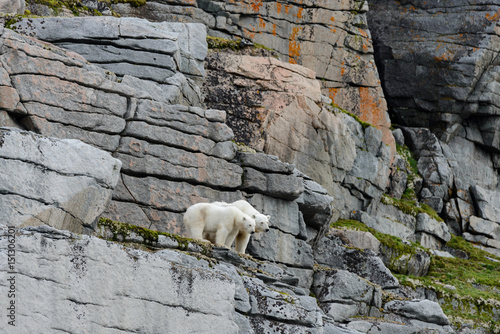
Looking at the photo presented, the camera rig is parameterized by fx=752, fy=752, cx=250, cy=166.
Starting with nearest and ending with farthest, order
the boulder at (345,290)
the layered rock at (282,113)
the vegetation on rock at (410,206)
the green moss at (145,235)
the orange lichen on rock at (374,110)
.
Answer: the green moss at (145,235) → the boulder at (345,290) → the layered rock at (282,113) → the vegetation on rock at (410,206) → the orange lichen on rock at (374,110)

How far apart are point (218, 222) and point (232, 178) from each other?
18.6 ft

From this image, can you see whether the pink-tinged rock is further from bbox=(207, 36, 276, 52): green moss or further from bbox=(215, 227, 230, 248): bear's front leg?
bbox=(207, 36, 276, 52): green moss

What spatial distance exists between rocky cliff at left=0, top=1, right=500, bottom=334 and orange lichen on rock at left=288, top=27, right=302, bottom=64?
0.28 feet

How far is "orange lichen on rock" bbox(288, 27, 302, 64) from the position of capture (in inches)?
1794

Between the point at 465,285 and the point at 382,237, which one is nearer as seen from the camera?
the point at 465,285

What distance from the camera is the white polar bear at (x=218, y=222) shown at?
21000 mm

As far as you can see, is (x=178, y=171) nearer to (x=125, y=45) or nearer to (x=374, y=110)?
(x=125, y=45)

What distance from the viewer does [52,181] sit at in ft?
58.1

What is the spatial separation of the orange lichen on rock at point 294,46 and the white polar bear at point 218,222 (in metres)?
25.5

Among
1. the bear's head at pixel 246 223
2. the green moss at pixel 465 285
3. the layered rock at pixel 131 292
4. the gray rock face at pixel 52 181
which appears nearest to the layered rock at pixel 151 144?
the bear's head at pixel 246 223

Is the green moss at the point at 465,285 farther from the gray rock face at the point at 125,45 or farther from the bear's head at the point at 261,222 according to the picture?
the gray rock face at the point at 125,45

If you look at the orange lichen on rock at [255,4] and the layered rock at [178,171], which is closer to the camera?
the layered rock at [178,171]

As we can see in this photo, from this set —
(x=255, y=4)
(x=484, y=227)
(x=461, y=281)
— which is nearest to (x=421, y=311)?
(x=461, y=281)

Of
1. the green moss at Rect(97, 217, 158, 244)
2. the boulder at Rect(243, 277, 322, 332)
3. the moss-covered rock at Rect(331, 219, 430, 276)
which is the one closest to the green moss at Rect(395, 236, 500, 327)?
the moss-covered rock at Rect(331, 219, 430, 276)
